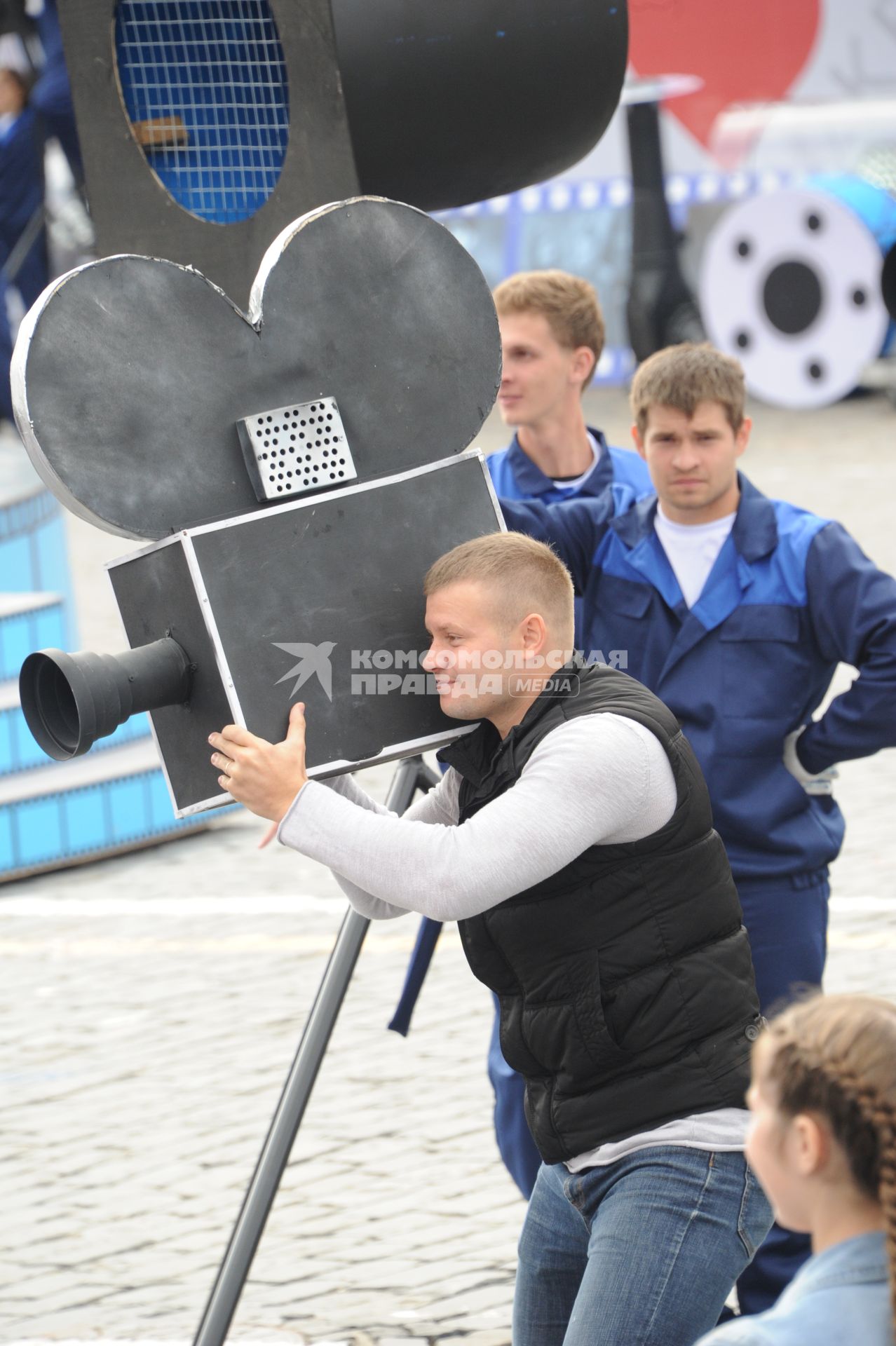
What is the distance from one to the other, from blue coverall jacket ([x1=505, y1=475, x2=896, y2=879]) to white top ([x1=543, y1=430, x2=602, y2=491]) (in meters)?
0.73

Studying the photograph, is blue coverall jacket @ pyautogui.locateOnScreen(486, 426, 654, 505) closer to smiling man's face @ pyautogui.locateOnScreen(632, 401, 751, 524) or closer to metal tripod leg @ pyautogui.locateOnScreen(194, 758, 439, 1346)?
smiling man's face @ pyautogui.locateOnScreen(632, 401, 751, 524)

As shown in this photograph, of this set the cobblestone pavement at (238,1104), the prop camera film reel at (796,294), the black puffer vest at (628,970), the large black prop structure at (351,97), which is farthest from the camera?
the prop camera film reel at (796,294)

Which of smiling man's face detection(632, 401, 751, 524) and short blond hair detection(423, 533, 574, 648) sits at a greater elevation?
short blond hair detection(423, 533, 574, 648)

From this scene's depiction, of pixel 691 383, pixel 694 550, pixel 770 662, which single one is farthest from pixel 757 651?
pixel 691 383

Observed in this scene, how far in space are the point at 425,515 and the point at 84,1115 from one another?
2.83 m

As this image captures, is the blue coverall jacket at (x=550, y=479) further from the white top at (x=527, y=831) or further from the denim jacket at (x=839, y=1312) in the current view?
the denim jacket at (x=839, y=1312)

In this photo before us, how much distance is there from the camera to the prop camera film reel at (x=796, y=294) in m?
15.7

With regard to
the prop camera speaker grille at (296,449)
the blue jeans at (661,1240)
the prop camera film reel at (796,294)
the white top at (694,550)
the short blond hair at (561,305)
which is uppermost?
the prop camera speaker grille at (296,449)

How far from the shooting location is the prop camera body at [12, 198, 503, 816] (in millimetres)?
2391

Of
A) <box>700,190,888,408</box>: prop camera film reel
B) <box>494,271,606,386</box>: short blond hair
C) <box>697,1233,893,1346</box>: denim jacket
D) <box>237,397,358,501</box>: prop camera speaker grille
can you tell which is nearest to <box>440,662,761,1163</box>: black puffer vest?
<box>237,397,358,501</box>: prop camera speaker grille

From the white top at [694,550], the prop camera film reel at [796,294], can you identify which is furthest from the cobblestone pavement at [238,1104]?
the prop camera film reel at [796,294]

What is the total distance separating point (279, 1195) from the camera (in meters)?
4.44

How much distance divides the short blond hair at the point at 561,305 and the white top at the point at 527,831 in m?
2.06

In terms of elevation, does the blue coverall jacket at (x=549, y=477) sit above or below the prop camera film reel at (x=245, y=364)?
below
